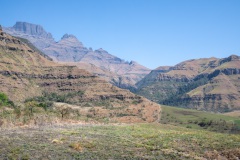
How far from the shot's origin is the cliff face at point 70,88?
159250 mm

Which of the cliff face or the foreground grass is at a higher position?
the cliff face

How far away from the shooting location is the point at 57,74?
199 meters

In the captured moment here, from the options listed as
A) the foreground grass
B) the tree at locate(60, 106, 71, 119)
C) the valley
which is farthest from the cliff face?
the foreground grass

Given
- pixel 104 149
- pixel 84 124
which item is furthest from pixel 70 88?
pixel 104 149

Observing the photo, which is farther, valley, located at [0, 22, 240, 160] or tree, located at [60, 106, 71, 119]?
tree, located at [60, 106, 71, 119]

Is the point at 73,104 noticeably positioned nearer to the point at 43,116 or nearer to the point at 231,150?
the point at 43,116

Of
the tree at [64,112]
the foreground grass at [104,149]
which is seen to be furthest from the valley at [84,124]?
the tree at [64,112]

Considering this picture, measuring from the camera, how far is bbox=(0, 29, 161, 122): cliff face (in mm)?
159250

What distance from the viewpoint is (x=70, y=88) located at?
18888 centimetres

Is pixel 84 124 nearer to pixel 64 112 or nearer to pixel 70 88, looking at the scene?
pixel 64 112

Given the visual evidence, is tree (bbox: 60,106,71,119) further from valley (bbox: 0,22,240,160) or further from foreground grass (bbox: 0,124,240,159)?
foreground grass (bbox: 0,124,240,159)

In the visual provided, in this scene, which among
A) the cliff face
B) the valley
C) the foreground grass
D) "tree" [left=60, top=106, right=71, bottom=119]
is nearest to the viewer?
the foreground grass

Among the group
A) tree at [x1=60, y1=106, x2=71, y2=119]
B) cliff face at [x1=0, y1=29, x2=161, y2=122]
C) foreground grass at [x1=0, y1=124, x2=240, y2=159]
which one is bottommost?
foreground grass at [x1=0, y1=124, x2=240, y2=159]

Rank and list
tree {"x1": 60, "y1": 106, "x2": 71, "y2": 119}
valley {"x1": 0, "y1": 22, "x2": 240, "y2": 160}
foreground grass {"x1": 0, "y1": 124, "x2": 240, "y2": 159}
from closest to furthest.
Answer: foreground grass {"x1": 0, "y1": 124, "x2": 240, "y2": 159} < valley {"x1": 0, "y1": 22, "x2": 240, "y2": 160} < tree {"x1": 60, "y1": 106, "x2": 71, "y2": 119}
